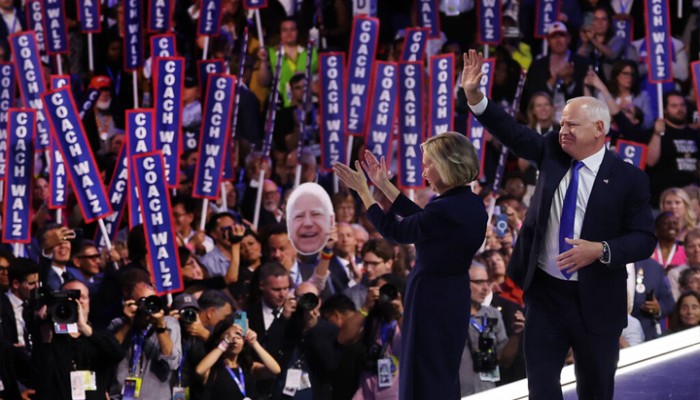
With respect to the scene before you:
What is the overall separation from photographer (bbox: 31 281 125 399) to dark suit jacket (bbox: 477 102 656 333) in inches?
94.3

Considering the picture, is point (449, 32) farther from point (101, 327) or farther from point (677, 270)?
Result: point (101, 327)

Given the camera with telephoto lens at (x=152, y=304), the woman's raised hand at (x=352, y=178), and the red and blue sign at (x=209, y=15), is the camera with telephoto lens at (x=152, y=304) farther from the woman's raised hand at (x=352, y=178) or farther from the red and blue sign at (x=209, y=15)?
the red and blue sign at (x=209, y=15)

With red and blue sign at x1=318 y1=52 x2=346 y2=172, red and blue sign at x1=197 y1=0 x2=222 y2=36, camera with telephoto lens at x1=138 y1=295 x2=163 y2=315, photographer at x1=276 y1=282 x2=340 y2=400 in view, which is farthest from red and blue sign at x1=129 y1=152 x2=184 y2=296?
red and blue sign at x1=197 y1=0 x2=222 y2=36

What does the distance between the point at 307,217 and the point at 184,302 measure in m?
1.24

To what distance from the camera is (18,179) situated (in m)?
5.97

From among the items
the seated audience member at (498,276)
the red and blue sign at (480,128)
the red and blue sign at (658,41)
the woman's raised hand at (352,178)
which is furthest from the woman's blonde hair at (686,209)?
the woman's raised hand at (352,178)

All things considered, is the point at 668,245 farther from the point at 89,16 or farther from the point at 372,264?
the point at 89,16

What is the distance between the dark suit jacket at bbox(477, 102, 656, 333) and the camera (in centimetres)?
331

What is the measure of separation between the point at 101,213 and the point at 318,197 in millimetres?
1321

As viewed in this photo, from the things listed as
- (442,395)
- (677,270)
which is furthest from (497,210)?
(442,395)

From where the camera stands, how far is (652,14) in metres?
8.08

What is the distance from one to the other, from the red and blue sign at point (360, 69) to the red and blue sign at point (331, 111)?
8 centimetres

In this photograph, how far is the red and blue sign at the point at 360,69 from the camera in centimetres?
740

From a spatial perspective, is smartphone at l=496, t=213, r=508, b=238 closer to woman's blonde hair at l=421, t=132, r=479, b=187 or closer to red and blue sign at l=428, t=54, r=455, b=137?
red and blue sign at l=428, t=54, r=455, b=137
